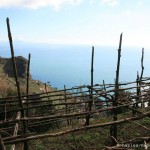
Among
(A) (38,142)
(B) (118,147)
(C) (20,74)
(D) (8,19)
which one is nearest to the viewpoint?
(B) (118,147)

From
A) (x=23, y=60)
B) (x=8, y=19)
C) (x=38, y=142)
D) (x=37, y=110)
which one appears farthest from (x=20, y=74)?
(x=8, y=19)

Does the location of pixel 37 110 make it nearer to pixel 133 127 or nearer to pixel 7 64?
pixel 133 127

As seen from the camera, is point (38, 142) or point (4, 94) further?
point (4, 94)

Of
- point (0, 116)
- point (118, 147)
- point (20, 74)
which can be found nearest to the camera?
point (118, 147)

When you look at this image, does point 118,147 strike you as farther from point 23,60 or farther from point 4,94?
point 23,60

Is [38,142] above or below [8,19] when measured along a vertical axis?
below

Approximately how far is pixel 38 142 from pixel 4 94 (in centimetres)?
943

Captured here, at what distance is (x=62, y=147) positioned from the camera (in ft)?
27.6

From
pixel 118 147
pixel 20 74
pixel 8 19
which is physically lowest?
pixel 20 74

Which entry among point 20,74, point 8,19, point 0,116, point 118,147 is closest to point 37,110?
point 0,116

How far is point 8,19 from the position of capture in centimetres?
514

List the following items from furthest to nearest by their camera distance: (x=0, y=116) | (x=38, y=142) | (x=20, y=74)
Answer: (x=20, y=74) → (x=0, y=116) → (x=38, y=142)

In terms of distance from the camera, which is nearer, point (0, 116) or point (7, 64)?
point (0, 116)

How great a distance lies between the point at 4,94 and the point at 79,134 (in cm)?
980
